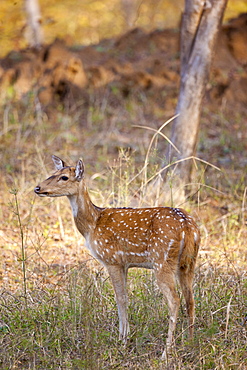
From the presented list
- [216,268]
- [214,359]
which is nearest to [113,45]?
[216,268]

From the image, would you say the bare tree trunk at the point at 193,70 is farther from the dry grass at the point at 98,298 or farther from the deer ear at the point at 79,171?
the deer ear at the point at 79,171

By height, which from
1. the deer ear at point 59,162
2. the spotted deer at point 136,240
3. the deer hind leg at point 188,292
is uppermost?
the deer ear at point 59,162

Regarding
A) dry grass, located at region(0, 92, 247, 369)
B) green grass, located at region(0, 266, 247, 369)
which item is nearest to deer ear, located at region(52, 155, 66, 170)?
dry grass, located at region(0, 92, 247, 369)

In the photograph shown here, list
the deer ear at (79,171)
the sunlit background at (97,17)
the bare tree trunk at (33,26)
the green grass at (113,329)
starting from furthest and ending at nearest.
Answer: the sunlit background at (97,17), the bare tree trunk at (33,26), the deer ear at (79,171), the green grass at (113,329)

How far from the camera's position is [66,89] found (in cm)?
1359

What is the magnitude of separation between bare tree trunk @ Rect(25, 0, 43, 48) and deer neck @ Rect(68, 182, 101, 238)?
38.6ft

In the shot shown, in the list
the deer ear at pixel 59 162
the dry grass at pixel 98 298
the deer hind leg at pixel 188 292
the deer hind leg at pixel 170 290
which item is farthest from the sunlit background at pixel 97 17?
the deer hind leg at pixel 170 290

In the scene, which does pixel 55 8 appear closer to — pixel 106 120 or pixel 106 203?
pixel 106 120

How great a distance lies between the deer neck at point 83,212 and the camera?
18.3 feet

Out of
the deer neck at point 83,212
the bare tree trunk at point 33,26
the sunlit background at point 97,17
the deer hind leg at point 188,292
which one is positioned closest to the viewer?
the deer hind leg at point 188,292

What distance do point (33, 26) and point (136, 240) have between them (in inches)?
518

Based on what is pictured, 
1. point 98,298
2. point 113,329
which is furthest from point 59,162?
point 113,329

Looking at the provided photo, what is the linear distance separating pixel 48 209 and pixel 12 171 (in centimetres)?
155

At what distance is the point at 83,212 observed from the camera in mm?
5598
